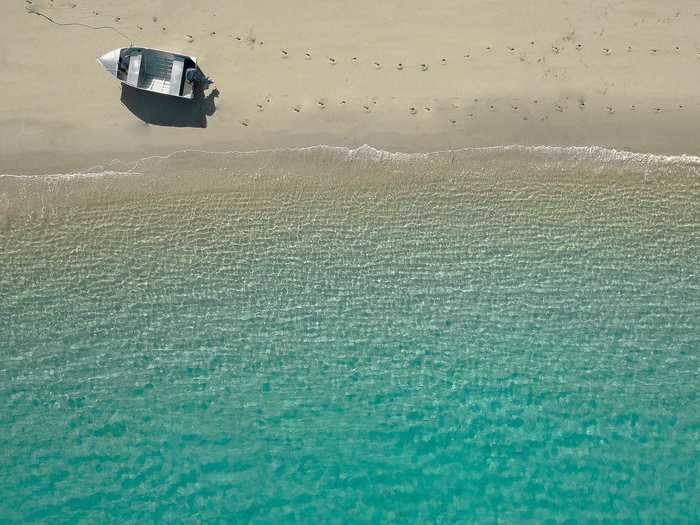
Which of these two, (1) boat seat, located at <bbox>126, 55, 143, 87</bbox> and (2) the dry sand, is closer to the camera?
(1) boat seat, located at <bbox>126, 55, 143, 87</bbox>

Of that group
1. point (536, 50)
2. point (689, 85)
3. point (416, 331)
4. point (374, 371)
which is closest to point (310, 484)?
point (374, 371)

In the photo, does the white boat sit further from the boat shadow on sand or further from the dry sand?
the dry sand

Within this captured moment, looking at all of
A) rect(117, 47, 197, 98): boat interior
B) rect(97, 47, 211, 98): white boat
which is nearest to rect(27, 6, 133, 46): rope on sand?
rect(97, 47, 211, 98): white boat

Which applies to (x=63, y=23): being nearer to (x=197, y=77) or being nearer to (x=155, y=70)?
(x=155, y=70)

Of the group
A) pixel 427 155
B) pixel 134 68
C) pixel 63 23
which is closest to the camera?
pixel 134 68

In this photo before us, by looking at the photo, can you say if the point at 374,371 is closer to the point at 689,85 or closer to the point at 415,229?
the point at 415,229

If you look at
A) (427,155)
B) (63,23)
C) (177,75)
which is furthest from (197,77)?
(427,155)

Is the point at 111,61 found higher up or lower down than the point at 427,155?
higher up
